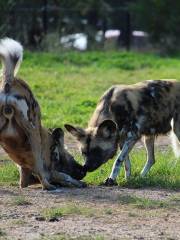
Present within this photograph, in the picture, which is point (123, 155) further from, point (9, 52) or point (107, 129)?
point (9, 52)

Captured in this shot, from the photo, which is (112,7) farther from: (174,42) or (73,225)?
(73,225)

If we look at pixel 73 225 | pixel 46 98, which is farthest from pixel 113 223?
pixel 46 98

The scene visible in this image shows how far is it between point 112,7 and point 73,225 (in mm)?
20052

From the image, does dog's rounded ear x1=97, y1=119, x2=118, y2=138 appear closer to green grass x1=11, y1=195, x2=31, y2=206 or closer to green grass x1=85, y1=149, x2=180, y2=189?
green grass x1=85, y1=149, x2=180, y2=189

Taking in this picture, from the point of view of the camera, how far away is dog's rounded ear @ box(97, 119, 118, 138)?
287 inches

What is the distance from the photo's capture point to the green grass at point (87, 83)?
7594mm

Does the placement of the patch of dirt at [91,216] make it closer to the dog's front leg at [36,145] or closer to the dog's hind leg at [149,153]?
the dog's front leg at [36,145]

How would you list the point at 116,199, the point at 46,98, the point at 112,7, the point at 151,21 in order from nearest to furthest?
the point at 116,199
the point at 46,98
the point at 151,21
the point at 112,7

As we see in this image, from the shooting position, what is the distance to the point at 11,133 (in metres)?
6.74

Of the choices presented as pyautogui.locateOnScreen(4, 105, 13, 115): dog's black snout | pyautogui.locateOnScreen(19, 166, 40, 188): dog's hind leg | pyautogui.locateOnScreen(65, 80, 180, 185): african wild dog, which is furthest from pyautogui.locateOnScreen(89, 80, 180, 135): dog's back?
pyautogui.locateOnScreen(4, 105, 13, 115): dog's black snout

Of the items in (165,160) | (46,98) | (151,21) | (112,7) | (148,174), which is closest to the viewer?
(148,174)

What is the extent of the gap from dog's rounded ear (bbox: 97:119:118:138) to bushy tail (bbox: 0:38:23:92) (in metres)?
0.99

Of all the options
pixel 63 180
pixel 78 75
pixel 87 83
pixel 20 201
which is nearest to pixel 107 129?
pixel 63 180

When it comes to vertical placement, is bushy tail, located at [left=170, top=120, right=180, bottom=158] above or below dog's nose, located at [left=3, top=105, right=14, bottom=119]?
below
